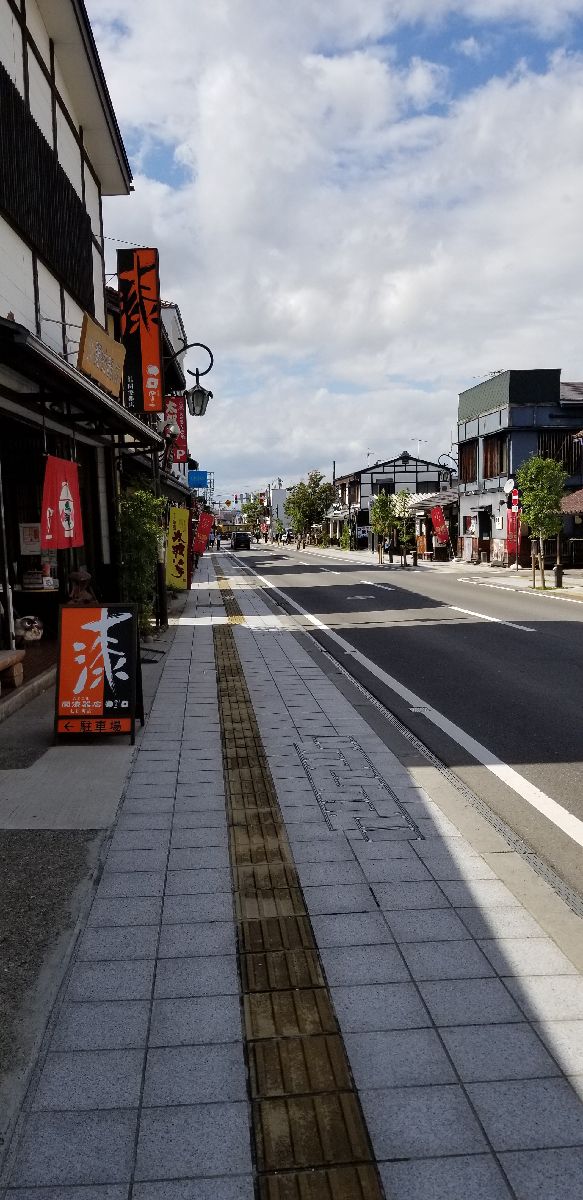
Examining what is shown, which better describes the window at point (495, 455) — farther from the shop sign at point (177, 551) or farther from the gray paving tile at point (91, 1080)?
the gray paving tile at point (91, 1080)

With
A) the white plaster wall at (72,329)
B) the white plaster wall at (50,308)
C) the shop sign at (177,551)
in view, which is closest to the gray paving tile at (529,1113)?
the white plaster wall at (50,308)

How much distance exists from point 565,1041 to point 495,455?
48.8m

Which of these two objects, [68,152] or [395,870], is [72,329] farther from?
[395,870]

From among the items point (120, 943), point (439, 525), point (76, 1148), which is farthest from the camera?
point (439, 525)

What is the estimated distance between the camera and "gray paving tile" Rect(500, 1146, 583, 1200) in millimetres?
2547

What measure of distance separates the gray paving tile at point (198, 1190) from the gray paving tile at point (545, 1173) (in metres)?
0.84

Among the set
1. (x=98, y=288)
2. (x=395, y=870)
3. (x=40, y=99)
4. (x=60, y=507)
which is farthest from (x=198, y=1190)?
(x=98, y=288)

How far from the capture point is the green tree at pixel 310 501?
100 meters

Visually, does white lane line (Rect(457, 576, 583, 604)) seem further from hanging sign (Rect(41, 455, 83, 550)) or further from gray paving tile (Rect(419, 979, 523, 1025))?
gray paving tile (Rect(419, 979, 523, 1025))

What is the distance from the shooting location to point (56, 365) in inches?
306

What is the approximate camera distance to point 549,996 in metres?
3.58

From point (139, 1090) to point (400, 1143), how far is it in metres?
0.97

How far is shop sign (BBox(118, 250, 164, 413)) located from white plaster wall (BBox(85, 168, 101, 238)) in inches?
67.4

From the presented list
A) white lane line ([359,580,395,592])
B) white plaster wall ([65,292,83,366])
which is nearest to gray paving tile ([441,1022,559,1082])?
white plaster wall ([65,292,83,366])
